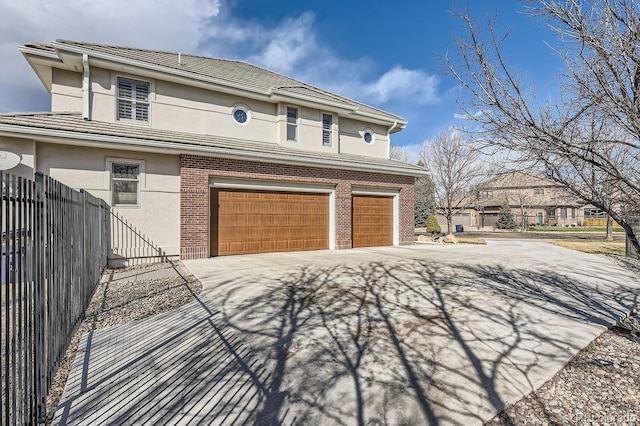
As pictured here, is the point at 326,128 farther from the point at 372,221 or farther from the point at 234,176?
the point at 234,176

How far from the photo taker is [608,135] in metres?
3.22

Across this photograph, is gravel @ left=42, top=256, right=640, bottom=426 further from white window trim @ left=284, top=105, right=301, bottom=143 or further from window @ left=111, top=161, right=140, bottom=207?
white window trim @ left=284, top=105, right=301, bottom=143

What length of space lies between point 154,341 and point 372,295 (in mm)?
3567

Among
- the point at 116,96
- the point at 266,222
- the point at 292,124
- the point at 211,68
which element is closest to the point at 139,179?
the point at 116,96

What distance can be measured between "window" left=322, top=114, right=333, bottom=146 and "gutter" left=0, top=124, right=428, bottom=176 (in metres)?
1.57

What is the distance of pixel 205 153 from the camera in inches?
390

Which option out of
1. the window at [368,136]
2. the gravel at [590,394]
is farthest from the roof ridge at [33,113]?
the gravel at [590,394]

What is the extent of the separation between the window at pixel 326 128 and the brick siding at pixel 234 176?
1.77m

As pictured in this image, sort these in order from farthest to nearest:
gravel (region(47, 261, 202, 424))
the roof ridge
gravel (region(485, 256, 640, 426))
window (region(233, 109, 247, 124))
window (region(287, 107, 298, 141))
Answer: window (region(287, 107, 298, 141)) < window (region(233, 109, 247, 124)) < the roof ridge < gravel (region(47, 261, 202, 424)) < gravel (region(485, 256, 640, 426))

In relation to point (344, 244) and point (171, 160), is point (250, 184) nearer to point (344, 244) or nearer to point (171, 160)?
point (171, 160)

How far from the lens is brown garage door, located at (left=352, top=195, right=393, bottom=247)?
13.6 metres

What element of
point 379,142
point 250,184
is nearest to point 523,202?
point 379,142

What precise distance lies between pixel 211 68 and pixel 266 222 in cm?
664

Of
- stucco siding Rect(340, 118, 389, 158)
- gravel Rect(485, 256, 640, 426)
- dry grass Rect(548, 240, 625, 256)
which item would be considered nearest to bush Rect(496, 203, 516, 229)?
dry grass Rect(548, 240, 625, 256)
